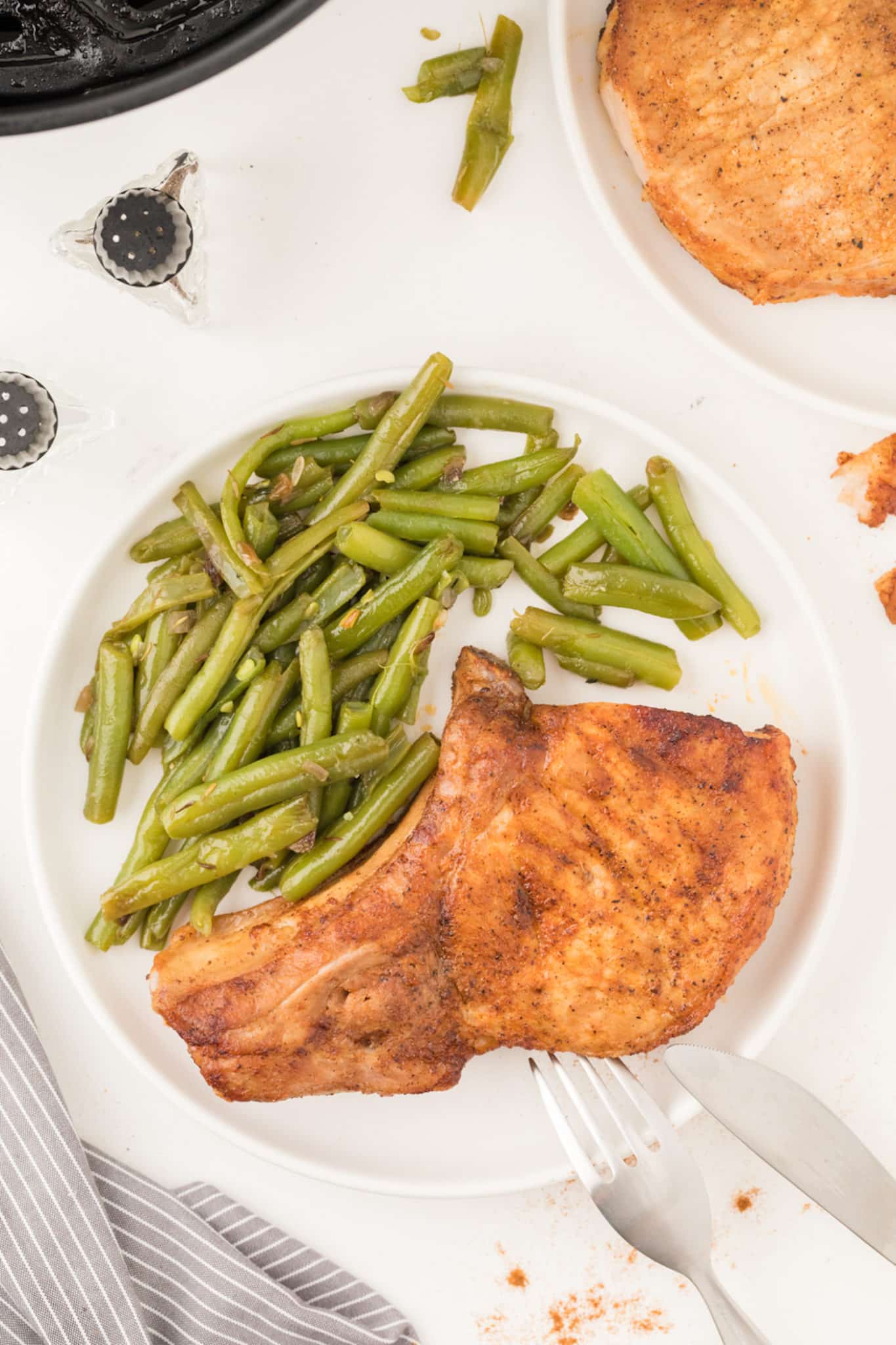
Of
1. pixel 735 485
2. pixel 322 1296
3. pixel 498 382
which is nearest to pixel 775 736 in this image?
pixel 735 485

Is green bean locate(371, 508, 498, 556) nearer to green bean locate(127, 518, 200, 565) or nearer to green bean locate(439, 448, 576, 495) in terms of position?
green bean locate(439, 448, 576, 495)

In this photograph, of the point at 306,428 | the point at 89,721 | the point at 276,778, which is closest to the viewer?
the point at 276,778

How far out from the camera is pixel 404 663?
9.93 feet

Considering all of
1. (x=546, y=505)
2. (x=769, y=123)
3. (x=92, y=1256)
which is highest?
(x=769, y=123)

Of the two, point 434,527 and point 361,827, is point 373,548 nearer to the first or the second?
point 434,527

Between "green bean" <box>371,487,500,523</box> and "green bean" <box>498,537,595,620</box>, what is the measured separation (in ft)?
0.38

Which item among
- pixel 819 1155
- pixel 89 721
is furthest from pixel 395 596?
pixel 819 1155

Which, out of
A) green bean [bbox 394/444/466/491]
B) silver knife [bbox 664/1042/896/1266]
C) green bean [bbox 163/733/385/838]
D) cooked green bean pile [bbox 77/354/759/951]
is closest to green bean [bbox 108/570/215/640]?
cooked green bean pile [bbox 77/354/759/951]

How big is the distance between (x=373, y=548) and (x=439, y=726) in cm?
58

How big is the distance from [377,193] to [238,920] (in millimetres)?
2196

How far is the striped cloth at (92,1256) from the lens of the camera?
11.0ft

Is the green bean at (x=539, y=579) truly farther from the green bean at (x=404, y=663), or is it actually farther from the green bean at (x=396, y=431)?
the green bean at (x=396, y=431)

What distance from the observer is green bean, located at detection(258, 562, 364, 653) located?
3.11 metres

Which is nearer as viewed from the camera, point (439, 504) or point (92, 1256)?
point (439, 504)
